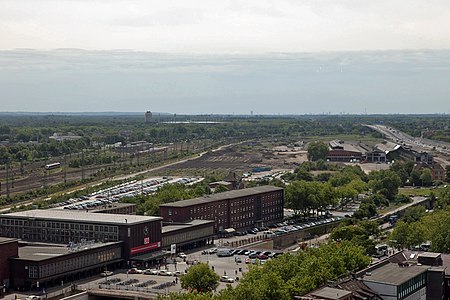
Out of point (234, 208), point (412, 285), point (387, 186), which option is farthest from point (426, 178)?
point (412, 285)

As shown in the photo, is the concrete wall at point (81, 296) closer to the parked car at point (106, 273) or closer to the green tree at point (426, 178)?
the parked car at point (106, 273)

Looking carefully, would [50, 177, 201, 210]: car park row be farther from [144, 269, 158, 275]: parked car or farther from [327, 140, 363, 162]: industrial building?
[327, 140, 363, 162]: industrial building

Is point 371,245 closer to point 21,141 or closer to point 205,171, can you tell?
point 205,171

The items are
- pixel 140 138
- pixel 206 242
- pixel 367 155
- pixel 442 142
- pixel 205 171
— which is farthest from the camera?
pixel 140 138

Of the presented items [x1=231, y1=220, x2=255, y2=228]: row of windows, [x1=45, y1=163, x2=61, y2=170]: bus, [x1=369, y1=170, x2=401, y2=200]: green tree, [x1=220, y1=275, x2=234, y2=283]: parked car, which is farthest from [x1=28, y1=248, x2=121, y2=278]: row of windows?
[x1=45, y1=163, x2=61, y2=170]: bus

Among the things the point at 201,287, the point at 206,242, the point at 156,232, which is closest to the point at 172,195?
the point at 206,242
